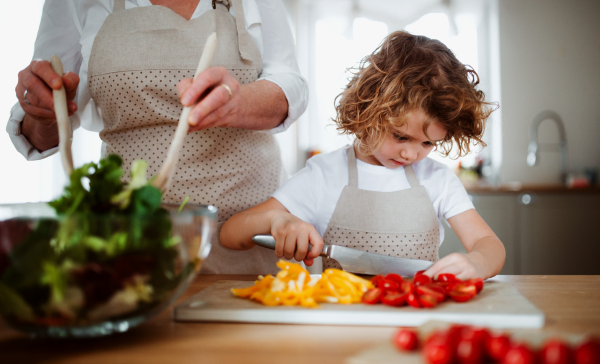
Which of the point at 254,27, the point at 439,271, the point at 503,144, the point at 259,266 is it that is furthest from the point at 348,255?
the point at 503,144

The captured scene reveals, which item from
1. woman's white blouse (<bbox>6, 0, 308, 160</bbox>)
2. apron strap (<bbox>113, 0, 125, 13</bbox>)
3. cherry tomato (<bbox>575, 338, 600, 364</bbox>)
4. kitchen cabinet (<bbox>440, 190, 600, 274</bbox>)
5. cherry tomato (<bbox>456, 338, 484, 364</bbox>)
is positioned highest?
apron strap (<bbox>113, 0, 125, 13</bbox>)

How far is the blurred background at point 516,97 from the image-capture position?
117 inches

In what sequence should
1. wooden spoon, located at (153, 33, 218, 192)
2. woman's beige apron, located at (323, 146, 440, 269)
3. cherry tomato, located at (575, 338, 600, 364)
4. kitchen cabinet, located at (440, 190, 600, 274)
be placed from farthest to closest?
kitchen cabinet, located at (440, 190, 600, 274) → woman's beige apron, located at (323, 146, 440, 269) → wooden spoon, located at (153, 33, 218, 192) → cherry tomato, located at (575, 338, 600, 364)

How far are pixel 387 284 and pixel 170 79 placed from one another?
0.61m

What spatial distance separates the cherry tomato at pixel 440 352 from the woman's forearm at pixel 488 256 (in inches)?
18.3

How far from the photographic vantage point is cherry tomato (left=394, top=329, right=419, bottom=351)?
0.45 metres

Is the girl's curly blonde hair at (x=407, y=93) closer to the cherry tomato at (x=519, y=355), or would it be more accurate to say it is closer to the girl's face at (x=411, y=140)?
the girl's face at (x=411, y=140)

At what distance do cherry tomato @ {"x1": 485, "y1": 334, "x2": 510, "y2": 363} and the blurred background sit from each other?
266cm

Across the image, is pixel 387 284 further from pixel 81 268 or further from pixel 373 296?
pixel 81 268

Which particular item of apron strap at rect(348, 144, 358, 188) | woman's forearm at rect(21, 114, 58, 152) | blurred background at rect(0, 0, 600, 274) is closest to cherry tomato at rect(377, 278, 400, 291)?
apron strap at rect(348, 144, 358, 188)

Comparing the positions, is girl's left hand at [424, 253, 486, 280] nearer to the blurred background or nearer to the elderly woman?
the elderly woman

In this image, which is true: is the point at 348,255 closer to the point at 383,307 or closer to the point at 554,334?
the point at 383,307

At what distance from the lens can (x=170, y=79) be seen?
3.10 feet

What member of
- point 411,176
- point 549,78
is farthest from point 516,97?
point 411,176
